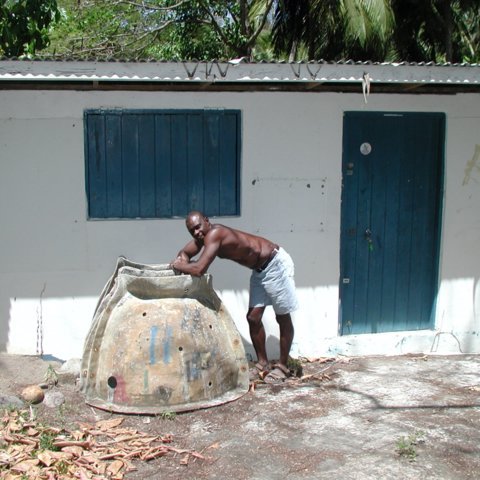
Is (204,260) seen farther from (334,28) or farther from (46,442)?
(334,28)

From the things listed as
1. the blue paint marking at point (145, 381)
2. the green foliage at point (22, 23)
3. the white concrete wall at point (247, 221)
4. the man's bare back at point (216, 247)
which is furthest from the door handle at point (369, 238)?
the green foliage at point (22, 23)

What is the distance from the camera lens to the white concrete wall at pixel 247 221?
5.84 metres

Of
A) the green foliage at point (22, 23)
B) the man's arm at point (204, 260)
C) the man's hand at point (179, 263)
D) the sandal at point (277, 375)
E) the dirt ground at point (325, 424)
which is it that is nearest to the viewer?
the dirt ground at point (325, 424)

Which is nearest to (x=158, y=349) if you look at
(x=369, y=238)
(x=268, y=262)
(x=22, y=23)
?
(x=268, y=262)

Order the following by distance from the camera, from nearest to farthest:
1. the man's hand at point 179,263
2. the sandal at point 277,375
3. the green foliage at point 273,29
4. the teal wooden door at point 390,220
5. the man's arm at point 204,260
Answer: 1. the man's arm at point 204,260
2. the man's hand at point 179,263
3. the sandal at point 277,375
4. the teal wooden door at point 390,220
5. the green foliage at point 273,29

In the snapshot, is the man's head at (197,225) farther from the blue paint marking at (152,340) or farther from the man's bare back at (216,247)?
the blue paint marking at (152,340)

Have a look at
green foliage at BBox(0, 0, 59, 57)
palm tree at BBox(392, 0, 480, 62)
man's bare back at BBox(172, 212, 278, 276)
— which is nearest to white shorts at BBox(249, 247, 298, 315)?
man's bare back at BBox(172, 212, 278, 276)

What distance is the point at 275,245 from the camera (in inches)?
232

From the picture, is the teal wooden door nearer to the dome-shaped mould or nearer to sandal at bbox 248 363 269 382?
sandal at bbox 248 363 269 382

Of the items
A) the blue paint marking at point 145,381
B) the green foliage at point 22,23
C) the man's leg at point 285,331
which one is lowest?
the blue paint marking at point 145,381

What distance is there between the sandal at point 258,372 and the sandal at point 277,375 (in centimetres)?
4

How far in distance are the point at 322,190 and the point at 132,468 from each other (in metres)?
3.29

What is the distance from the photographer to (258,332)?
5980 millimetres

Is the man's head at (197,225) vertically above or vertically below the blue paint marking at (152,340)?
above
